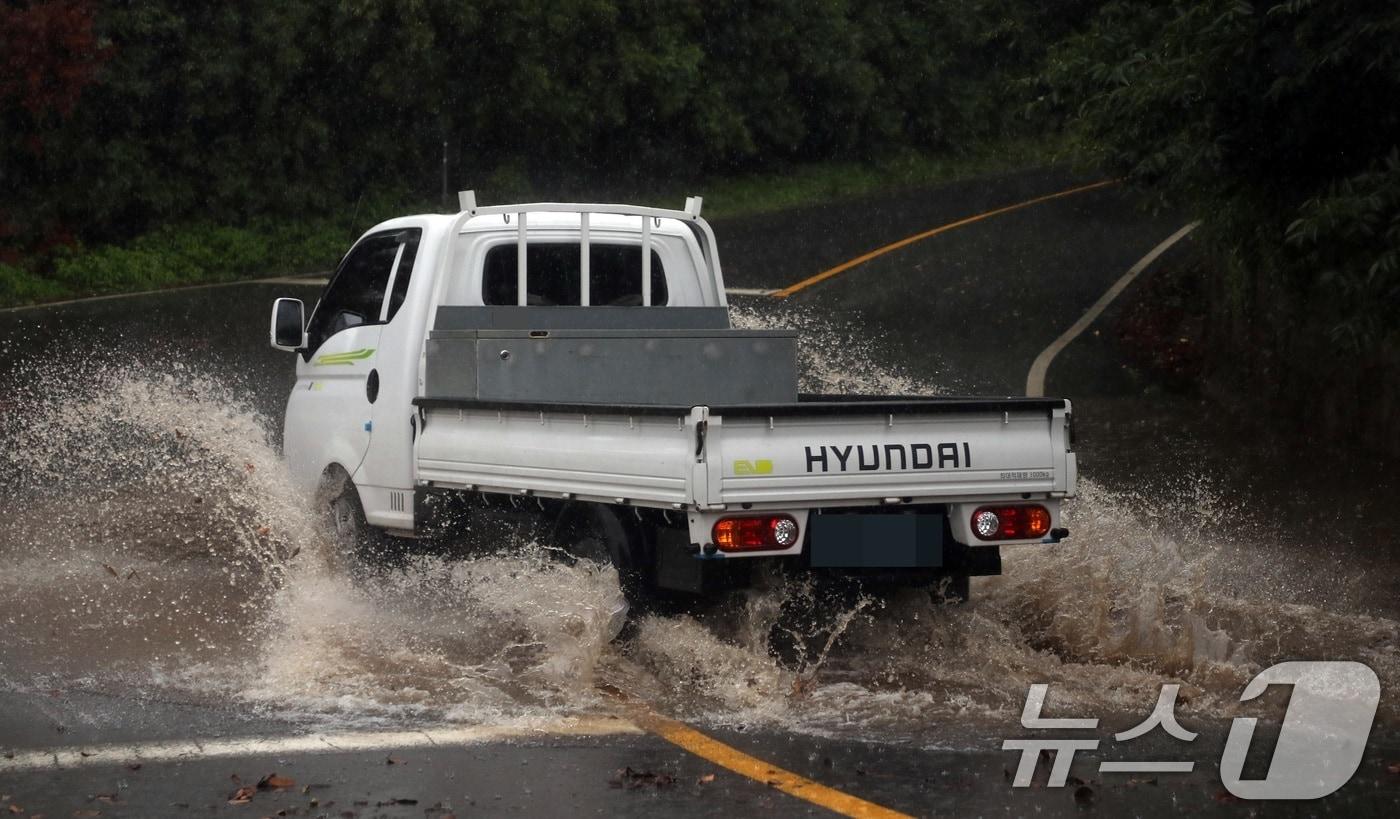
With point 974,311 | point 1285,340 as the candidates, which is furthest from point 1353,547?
point 974,311

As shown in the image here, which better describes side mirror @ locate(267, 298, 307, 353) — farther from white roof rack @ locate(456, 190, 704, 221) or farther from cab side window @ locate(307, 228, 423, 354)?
white roof rack @ locate(456, 190, 704, 221)

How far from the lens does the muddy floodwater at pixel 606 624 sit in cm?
698

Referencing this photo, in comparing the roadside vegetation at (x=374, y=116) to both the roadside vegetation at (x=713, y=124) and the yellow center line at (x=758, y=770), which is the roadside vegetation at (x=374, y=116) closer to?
the roadside vegetation at (x=713, y=124)

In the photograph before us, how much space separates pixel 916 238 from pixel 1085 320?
7.98 meters

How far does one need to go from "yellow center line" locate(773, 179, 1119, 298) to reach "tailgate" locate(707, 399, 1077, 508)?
16.4m

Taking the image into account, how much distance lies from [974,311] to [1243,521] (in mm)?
10875

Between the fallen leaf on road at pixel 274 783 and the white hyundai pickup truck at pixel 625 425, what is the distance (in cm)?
188

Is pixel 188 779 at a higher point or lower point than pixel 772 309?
lower

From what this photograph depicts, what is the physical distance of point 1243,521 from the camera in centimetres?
1206

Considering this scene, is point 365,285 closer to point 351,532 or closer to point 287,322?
point 287,322

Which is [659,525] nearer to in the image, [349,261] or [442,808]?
[442,808]

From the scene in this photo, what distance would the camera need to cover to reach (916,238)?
97.3 feet

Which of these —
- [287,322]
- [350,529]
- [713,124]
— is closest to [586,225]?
[287,322]

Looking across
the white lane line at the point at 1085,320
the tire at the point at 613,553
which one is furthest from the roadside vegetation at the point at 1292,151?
the tire at the point at 613,553
